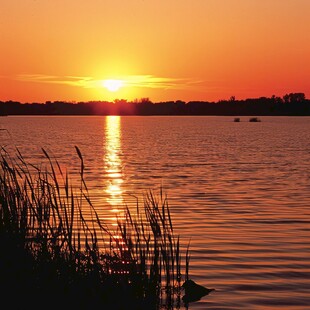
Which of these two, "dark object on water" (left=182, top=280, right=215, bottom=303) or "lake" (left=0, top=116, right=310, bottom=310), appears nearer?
"dark object on water" (left=182, top=280, right=215, bottom=303)

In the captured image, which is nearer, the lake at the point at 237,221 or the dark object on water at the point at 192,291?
the dark object on water at the point at 192,291

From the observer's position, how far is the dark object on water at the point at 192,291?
508 inches

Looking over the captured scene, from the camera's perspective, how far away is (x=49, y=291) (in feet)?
35.2

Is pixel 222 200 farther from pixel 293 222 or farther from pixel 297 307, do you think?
pixel 297 307

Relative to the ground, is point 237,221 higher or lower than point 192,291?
lower

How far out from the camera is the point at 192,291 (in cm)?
1304

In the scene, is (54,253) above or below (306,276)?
above

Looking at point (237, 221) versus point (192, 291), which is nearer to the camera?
point (192, 291)

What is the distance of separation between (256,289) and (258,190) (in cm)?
1844

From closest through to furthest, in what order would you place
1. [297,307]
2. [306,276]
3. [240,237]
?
1. [297,307]
2. [306,276]
3. [240,237]

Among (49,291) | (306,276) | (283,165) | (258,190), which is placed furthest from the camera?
(283,165)

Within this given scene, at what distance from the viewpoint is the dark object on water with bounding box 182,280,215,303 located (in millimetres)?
12914

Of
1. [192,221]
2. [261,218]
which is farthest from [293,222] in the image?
[192,221]

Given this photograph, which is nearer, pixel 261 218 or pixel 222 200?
pixel 261 218
